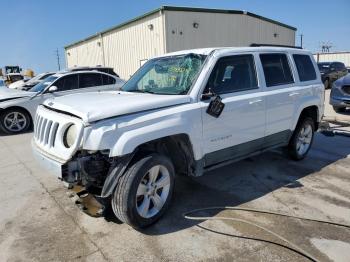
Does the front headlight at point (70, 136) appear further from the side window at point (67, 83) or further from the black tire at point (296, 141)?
the side window at point (67, 83)

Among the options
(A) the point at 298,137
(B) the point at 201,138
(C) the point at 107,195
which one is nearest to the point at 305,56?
(A) the point at 298,137

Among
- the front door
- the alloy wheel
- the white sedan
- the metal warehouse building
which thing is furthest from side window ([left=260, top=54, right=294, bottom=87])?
the metal warehouse building

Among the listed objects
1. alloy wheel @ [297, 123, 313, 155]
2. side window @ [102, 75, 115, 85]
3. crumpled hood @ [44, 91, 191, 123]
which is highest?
side window @ [102, 75, 115, 85]

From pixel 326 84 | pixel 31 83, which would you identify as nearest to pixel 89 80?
pixel 31 83

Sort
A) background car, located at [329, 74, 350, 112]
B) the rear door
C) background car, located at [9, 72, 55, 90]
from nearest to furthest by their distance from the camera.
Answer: the rear door → background car, located at [329, 74, 350, 112] → background car, located at [9, 72, 55, 90]

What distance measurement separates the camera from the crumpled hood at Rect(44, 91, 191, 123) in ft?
11.2

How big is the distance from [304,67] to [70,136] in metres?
4.25

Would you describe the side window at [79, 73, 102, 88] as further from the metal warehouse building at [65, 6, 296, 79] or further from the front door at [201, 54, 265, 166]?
the metal warehouse building at [65, 6, 296, 79]

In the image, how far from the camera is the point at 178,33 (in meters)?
18.7

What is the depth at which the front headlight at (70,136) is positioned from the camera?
3.49 m

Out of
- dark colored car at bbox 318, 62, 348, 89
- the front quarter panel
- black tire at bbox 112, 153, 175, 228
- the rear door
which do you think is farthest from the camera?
dark colored car at bbox 318, 62, 348, 89

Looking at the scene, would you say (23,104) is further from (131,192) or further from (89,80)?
(131,192)

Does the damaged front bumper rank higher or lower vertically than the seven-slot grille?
lower

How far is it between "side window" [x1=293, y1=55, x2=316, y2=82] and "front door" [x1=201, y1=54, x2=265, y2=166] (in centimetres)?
131
